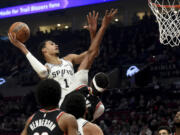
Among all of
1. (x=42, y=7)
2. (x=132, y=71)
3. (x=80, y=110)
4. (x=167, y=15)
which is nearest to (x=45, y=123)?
(x=80, y=110)

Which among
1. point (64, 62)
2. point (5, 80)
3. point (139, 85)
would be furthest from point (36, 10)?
point (64, 62)

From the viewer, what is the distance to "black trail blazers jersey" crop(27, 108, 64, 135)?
8.71 feet

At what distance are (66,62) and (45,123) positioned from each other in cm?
180

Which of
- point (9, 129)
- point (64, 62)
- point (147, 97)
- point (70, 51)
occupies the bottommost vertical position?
point (9, 129)

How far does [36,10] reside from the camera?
61.4 feet

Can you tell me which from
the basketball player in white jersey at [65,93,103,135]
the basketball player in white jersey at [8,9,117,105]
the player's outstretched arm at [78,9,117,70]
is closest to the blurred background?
the basketball player in white jersey at [8,9,117,105]

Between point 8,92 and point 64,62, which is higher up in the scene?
point 64,62

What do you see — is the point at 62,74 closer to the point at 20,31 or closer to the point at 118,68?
the point at 20,31

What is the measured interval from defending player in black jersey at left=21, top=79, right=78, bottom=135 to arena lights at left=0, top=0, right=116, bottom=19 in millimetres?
14377

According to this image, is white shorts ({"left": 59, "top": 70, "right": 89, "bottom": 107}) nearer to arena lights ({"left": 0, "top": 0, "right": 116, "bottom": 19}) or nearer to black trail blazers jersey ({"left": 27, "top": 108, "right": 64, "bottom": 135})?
black trail blazers jersey ({"left": 27, "top": 108, "right": 64, "bottom": 135})

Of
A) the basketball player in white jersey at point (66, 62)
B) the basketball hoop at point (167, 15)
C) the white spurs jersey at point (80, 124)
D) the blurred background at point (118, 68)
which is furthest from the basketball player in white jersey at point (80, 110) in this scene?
the blurred background at point (118, 68)

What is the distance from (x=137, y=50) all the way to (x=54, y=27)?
7938 mm

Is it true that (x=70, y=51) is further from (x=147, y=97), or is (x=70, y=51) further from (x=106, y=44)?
(x=147, y=97)

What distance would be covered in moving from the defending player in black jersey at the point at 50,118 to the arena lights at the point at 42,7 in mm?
14377
